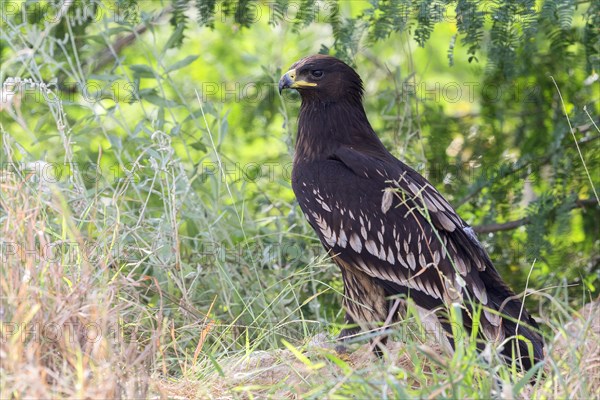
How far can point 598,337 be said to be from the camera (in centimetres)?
306

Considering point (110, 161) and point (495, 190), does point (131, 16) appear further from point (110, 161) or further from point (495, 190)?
point (495, 190)

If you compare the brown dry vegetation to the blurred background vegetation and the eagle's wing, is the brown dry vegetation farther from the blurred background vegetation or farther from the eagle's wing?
the eagle's wing

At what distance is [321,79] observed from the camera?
4.65 meters

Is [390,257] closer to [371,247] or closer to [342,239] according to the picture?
[371,247]

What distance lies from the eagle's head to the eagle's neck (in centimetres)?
4

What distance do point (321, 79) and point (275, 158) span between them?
2395mm

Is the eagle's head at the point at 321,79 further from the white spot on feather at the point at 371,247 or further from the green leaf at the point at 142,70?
the green leaf at the point at 142,70

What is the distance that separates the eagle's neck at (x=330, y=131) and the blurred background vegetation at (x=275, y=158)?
0.48 m

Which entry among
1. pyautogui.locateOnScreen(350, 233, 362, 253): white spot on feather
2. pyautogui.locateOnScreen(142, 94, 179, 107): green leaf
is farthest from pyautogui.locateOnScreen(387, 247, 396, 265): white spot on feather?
pyautogui.locateOnScreen(142, 94, 179, 107): green leaf

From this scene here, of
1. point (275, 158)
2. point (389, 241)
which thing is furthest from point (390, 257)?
point (275, 158)

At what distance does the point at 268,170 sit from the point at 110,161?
1168mm

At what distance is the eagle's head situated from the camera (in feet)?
15.1

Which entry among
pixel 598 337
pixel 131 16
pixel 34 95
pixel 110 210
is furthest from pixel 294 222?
pixel 598 337

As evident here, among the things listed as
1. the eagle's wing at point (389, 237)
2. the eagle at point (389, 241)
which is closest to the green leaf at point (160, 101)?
the eagle at point (389, 241)
